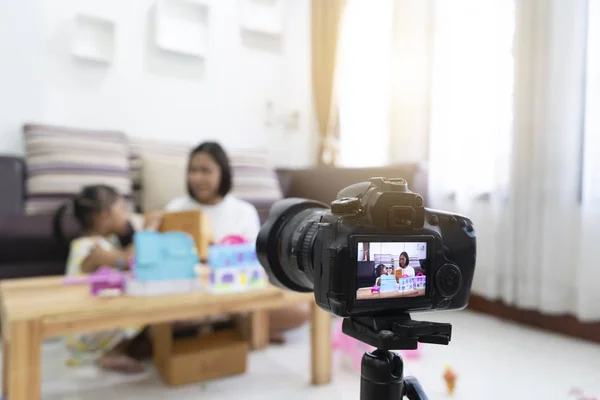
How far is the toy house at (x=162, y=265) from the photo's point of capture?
108 centimetres

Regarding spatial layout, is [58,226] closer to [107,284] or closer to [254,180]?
[107,284]

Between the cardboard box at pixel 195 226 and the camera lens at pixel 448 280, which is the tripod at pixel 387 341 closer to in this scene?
the camera lens at pixel 448 280

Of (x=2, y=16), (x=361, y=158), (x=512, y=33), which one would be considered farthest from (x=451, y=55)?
(x=2, y=16)

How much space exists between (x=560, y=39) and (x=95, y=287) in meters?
1.76

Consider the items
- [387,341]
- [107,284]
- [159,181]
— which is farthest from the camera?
[159,181]

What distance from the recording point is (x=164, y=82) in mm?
2527

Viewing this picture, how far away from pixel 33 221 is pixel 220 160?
2.35 ft

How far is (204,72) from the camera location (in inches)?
104

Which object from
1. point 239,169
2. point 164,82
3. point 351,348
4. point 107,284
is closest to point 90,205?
point 107,284

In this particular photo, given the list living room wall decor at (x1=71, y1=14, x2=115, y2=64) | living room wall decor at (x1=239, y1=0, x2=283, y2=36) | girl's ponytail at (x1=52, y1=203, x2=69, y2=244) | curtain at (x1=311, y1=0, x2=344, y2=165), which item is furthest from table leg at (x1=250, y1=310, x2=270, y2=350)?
living room wall decor at (x1=239, y1=0, x2=283, y2=36)

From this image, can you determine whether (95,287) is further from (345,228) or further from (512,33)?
(512,33)

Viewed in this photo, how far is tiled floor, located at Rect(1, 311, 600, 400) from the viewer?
122 centimetres

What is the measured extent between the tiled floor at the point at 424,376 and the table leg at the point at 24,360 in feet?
1.10

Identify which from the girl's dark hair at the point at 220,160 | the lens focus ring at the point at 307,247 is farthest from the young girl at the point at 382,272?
the girl's dark hair at the point at 220,160
